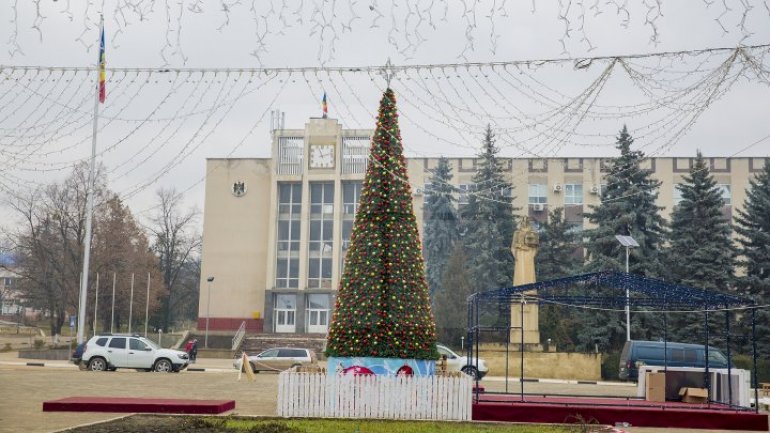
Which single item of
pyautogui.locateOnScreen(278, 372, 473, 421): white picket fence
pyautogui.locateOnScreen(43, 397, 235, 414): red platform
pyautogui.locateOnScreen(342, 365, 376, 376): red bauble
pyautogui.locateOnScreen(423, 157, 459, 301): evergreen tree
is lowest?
pyautogui.locateOnScreen(43, 397, 235, 414): red platform

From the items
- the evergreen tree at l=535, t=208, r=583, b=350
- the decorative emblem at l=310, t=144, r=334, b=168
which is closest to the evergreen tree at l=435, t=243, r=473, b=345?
the evergreen tree at l=535, t=208, r=583, b=350

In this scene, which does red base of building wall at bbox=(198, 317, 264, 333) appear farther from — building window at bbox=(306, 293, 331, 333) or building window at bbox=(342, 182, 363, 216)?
building window at bbox=(342, 182, 363, 216)

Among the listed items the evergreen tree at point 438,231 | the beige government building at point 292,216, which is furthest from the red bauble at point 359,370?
the evergreen tree at point 438,231

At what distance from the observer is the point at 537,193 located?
65.2 metres

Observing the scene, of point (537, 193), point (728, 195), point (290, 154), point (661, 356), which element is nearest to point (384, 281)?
point (661, 356)

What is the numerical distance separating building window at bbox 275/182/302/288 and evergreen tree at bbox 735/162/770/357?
1185 inches

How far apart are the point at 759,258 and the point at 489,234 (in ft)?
56.3

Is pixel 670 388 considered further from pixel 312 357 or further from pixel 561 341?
pixel 561 341

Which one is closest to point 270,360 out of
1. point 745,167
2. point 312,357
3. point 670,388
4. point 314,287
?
point 312,357

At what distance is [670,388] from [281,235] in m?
42.4

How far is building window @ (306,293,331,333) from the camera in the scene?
6103 centimetres

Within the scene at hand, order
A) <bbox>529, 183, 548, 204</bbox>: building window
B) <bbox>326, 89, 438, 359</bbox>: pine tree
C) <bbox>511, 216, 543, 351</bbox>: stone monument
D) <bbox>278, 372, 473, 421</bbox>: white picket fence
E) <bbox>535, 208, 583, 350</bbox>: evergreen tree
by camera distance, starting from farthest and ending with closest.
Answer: <bbox>529, 183, 548, 204</bbox>: building window, <bbox>535, 208, 583, 350</bbox>: evergreen tree, <bbox>511, 216, 543, 351</bbox>: stone monument, <bbox>326, 89, 438, 359</bbox>: pine tree, <bbox>278, 372, 473, 421</bbox>: white picket fence

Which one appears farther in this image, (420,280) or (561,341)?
(561,341)

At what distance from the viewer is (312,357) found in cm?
3606
